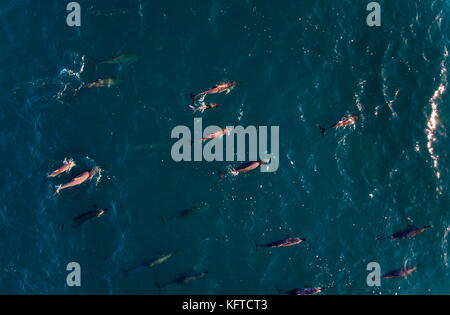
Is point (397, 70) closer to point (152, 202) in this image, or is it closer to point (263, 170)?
point (263, 170)

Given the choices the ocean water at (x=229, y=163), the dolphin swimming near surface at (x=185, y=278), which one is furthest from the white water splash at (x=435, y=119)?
the dolphin swimming near surface at (x=185, y=278)

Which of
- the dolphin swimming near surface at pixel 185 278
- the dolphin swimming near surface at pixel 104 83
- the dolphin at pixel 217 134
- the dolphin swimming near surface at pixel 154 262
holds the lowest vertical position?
the dolphin swimming near surface at pixel 185 278

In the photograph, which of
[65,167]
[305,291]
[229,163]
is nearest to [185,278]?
[305,291]

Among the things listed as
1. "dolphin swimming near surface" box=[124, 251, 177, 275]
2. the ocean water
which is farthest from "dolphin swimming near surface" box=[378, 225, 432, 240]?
"dolphin swimming near surface" box=[124, 251, 177, 275]

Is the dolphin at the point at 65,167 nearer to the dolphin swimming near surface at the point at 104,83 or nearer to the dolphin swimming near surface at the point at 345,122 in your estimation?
the dolphin swimming near surface at the point at 104,83

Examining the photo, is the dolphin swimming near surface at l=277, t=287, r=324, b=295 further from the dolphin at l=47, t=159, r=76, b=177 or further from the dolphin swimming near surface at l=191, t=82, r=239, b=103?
the dolphin at l=47, t=159, r=76, b=177
